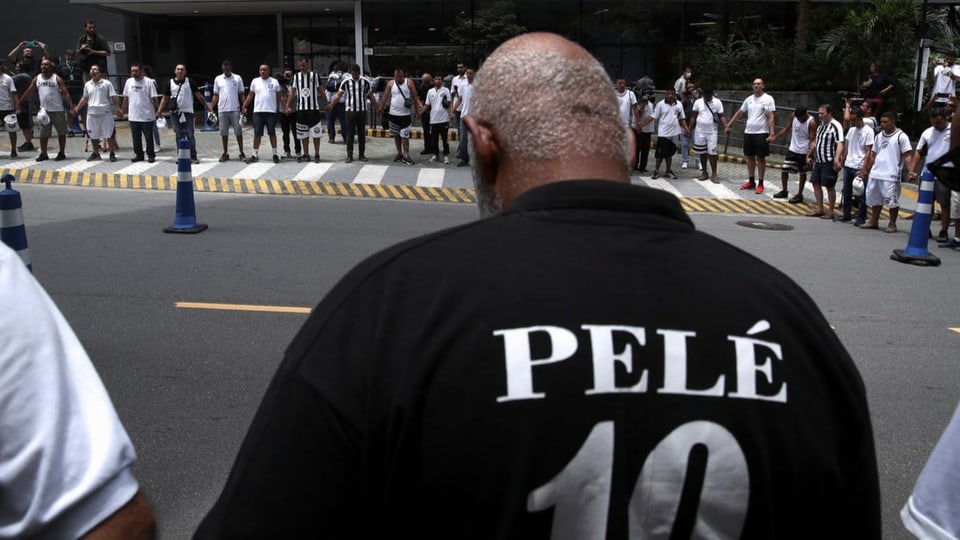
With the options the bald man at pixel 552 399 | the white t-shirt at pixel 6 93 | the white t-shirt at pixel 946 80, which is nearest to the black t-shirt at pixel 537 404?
the bald man at pixel 552 399

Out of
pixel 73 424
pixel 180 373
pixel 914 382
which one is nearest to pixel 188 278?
pixel 180 373

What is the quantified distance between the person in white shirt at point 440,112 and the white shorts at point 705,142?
4.98 meters

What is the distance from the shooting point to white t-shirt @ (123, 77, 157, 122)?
674 inches

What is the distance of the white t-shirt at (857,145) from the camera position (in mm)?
13641

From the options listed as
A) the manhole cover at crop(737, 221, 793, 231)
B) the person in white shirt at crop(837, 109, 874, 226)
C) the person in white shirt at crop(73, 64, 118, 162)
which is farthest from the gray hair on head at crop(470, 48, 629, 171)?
the person in white shirt at crop(73, 64, 118, 162)

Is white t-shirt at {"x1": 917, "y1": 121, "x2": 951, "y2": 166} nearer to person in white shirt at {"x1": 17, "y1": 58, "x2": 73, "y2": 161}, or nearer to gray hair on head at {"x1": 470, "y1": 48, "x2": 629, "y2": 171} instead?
gray hair on head at {"x1": 470, "y1": 48, "x2": 629, "y2": 171}

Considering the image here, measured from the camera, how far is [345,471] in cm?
144

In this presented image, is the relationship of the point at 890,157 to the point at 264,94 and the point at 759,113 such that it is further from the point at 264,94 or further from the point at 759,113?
the point at 264,94

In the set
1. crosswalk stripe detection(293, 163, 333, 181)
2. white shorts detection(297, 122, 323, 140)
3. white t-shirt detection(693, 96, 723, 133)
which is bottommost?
crosswalk stripe detection(293, 163, 333, 181)

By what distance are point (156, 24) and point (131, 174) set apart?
16799 mm

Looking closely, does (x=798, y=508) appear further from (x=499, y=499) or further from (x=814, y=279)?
(x=814, y=279)

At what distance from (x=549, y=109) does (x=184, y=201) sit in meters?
10.1

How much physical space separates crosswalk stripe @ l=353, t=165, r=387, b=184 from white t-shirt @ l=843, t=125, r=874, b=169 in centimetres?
791

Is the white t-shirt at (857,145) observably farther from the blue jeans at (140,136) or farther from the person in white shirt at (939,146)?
the blue jeans at (140,136)
